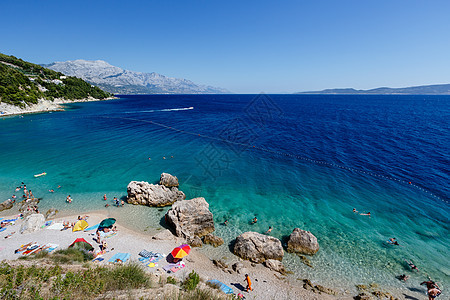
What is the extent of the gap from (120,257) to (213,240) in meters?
8.34

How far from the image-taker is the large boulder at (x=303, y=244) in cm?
1775

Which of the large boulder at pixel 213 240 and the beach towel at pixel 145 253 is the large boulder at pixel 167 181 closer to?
the large boulder at pixel 213 240

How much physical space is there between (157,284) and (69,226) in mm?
15622

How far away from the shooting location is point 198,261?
16625mm

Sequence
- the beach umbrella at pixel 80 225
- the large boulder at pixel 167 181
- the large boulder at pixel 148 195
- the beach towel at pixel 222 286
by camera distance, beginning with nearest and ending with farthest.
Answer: the beach towel at pixel 222 286 < the beach umbrella at pixel 80 225 < the large boulder at pixel 148 195 < the large boulder at pixel 167 181

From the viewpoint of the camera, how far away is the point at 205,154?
43469 mm

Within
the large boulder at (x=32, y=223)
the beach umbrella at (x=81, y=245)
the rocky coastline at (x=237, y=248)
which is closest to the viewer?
the rocky coastline at (x=237, y=248)

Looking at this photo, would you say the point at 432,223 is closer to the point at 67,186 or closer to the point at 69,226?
the point at 69,226

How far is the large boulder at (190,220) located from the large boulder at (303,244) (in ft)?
27.0

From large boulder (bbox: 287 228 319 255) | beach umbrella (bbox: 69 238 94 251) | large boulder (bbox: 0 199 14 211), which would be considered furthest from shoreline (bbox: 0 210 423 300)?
large boulder (bbox: 287 228 319 255)

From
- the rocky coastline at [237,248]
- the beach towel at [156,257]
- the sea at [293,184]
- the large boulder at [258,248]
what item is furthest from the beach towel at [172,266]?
the large boulder at [258,248]

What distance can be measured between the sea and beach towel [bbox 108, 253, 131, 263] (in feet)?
A: 12.4

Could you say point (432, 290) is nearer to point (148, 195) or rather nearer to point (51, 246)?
point (148, 195)

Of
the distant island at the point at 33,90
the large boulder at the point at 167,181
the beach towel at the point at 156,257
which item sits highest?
the distant island at the point at 33,90
